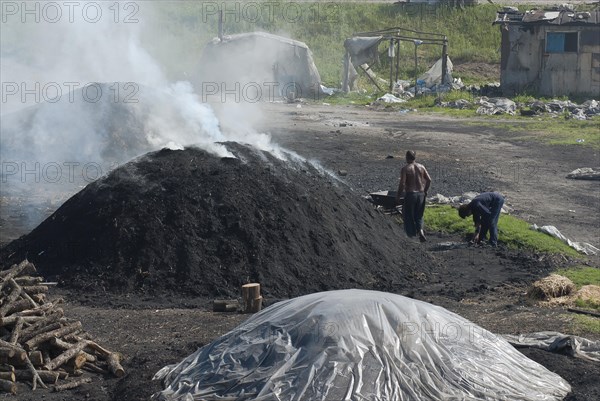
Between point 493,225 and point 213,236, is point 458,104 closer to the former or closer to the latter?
point 493,225

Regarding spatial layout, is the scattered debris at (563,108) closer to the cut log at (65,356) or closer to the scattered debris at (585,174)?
the scattered debris at (585,174)

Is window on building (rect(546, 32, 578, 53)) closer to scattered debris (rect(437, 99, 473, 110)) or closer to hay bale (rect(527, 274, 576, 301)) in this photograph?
scattered debris (rect(437, 99, 473, 110))

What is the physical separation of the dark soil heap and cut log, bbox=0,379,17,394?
3913 mm

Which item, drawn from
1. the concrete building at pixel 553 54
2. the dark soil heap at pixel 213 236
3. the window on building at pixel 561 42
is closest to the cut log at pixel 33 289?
the dark soil heap at pixel 213 236

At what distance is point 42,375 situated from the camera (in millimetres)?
9531

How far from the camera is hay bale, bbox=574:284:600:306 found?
13.1 m

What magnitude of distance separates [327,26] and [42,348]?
123 ft

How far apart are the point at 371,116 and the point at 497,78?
10.7 meters

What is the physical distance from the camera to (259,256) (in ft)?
44.6

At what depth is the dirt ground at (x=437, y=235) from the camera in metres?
10.3

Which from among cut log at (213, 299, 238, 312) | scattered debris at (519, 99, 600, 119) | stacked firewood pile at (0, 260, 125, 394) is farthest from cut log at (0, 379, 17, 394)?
scattered debris at (519, 99, 600, 119)

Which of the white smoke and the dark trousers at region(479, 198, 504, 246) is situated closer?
the dark trousers at region(479, 198, 504, 246)

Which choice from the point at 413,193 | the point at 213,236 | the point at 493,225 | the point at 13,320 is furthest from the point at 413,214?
the point at 13,320

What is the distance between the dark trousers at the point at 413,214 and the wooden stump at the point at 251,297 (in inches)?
196
